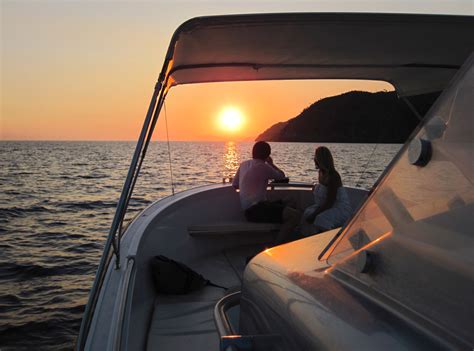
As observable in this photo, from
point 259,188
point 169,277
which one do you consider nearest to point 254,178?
point 259,188

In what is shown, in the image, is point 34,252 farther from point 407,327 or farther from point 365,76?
point 407,327

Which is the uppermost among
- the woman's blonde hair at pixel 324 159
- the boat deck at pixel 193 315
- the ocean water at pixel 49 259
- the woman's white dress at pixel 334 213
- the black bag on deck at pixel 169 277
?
the woman's blonde hair at pixel 324 159

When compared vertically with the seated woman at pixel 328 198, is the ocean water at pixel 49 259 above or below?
below

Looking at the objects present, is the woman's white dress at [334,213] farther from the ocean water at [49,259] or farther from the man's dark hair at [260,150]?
the man's dark hair at [260,150]

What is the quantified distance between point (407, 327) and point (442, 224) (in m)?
0.26

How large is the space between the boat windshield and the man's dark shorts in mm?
3295

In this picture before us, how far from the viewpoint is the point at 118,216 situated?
226 centimetres

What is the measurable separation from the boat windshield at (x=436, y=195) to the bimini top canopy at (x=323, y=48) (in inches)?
44.0

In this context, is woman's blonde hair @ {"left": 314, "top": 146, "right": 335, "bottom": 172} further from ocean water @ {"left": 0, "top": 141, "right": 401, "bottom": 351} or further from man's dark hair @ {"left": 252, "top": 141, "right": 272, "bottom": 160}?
man's dark hair @ {"left": 252, "top": 141, "right": 272, "bottom": 160}

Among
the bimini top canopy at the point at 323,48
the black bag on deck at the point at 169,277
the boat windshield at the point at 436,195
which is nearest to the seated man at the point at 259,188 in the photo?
the bimini top canopy at the point at 323,48

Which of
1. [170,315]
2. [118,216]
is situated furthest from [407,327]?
[170,315]

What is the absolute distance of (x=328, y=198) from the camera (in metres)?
3.88

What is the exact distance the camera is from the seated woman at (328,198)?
3826mm

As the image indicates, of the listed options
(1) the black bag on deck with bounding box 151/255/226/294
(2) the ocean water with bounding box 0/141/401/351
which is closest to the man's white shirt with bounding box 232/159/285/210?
(2) the ocean water with bounding box 0/141/401/351
